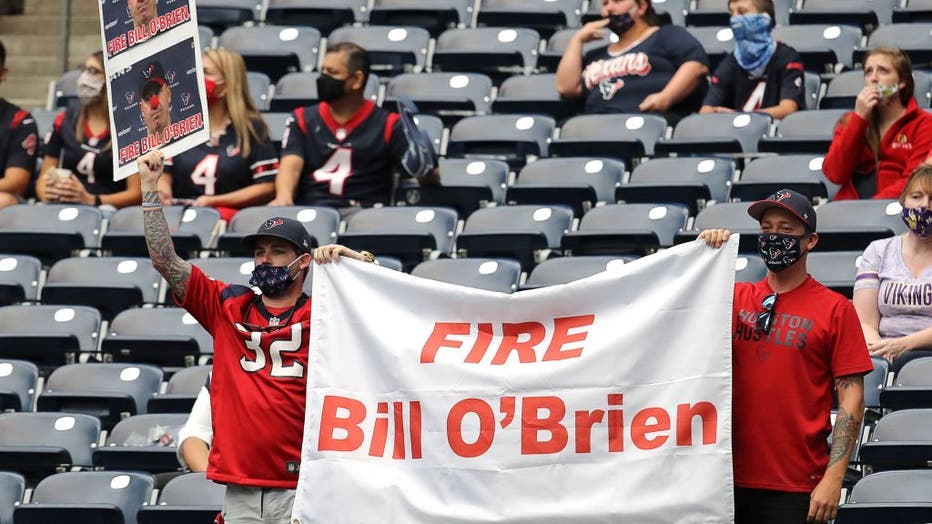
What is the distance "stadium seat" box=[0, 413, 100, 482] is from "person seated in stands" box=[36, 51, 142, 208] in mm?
2513

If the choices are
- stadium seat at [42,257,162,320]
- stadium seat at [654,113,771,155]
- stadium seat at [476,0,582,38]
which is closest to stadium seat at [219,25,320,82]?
stadium seat at [476,0,582,38]

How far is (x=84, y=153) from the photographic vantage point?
10602 mm

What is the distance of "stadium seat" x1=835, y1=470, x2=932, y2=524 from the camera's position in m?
6.07

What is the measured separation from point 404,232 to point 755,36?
2.42 metres

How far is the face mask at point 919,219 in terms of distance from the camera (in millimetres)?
7422

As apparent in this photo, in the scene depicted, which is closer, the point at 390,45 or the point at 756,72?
the point at 756,72

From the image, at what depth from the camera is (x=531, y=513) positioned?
6039mm

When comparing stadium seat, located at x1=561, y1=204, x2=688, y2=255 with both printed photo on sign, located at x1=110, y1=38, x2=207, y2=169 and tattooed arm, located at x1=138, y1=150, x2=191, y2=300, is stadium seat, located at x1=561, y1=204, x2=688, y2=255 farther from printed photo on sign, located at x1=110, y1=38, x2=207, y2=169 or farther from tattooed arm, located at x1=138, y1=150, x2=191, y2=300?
tattooed arm, located at x1=138, y1=150, x2=191, y2=300

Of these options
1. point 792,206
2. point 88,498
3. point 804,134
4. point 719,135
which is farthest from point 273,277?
point 804,134

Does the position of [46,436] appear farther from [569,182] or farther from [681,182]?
[681,182]

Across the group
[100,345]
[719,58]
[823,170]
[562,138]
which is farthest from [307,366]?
[719,58]

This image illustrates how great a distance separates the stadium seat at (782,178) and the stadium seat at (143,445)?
10.6 feet

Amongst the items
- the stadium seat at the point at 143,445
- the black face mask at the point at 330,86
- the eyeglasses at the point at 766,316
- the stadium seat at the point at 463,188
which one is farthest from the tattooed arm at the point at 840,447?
the black face mask at the point at 330,86

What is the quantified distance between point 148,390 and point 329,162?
2.06 m
